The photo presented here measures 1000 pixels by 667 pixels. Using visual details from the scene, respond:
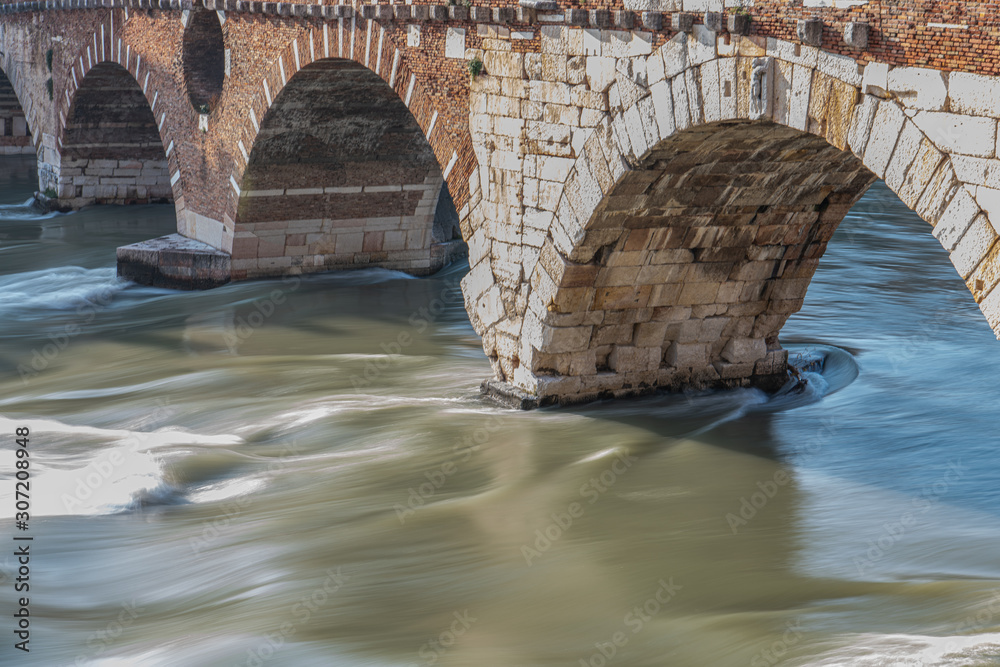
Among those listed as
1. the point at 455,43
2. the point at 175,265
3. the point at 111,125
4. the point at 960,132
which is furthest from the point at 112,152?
the point at 960,132

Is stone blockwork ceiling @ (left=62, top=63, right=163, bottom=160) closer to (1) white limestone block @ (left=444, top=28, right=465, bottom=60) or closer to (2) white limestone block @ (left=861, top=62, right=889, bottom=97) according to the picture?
(1) white limestone block @ (left=444, top=28, right=465, bottom=60)

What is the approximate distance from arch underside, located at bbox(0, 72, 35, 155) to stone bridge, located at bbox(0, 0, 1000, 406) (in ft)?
44.3

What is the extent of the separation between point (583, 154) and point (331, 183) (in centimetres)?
648

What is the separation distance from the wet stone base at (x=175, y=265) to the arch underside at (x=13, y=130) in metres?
15.6

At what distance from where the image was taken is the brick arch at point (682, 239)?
7285 mm

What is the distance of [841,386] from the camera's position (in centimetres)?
1031

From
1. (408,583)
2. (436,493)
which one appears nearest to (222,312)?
(436,493)

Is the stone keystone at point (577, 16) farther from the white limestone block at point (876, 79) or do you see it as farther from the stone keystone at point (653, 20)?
the white limestone block at point (876, 79)

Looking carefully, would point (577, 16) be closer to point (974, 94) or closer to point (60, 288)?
point (974, 94)

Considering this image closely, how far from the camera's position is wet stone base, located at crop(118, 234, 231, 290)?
48.2 feet

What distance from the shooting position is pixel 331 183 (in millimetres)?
14312

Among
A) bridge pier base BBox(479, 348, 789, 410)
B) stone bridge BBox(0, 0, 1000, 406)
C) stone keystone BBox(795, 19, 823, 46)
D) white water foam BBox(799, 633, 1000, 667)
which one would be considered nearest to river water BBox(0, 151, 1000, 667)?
white water foam BBox(799, 633, 1000, 667)

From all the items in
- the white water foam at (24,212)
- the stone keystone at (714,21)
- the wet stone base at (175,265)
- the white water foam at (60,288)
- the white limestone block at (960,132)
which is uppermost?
the stone keystone at (714,21)

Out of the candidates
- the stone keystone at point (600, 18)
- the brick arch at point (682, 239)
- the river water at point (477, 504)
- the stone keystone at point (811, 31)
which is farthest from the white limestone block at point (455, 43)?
the stone keystone at point (811, 31)
